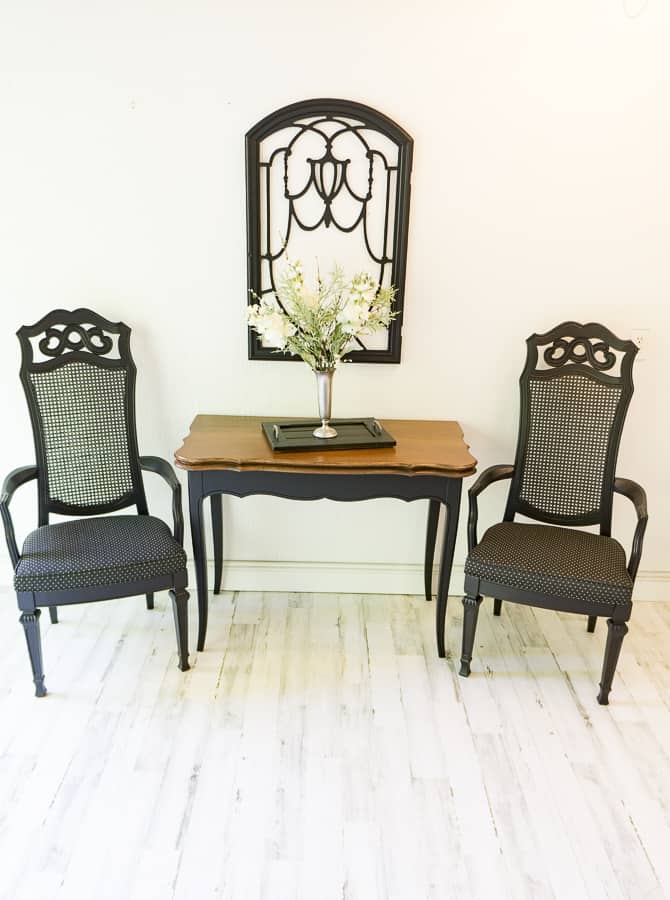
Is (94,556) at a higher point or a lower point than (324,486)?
lower

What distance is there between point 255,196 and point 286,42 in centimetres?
53

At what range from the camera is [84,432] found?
8.61ft

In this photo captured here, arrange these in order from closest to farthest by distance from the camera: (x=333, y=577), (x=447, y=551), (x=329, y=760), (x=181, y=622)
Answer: (x=329, y=760) → (x=181, y=622) → (x=447, y=551) → (x=333, y=577)

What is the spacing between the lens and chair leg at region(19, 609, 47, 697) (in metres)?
2.28

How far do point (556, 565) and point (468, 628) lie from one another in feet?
1.28

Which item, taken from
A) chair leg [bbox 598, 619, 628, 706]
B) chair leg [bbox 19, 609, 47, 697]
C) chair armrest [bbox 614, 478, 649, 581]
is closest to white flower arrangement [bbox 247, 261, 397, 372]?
chair armrest [bbox 614, 478, 649, 581]

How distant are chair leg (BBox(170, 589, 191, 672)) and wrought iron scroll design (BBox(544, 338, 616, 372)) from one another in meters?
1.64

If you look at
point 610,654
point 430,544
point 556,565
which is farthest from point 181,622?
point 610,654

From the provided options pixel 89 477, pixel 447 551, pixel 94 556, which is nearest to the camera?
pixel 94 556

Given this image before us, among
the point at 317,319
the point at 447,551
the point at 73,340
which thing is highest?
the point at 317,319

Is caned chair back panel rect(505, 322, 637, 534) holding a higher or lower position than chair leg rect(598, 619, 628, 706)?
higher

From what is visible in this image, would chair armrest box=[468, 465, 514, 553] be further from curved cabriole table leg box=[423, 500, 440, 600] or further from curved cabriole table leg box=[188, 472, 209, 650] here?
curved cabriole table leg box=[188, 472, 209, 650]

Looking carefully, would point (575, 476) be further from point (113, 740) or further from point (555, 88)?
point (113, 740)

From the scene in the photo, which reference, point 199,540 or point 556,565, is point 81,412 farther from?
point 556,565
